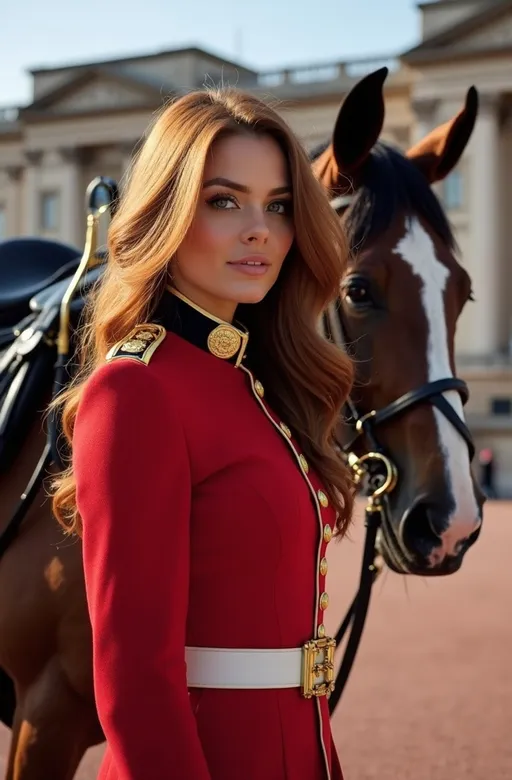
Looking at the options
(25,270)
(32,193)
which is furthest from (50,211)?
(25,270)

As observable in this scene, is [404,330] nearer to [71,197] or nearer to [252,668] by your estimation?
[252,668]

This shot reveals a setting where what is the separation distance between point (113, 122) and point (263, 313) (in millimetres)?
38541

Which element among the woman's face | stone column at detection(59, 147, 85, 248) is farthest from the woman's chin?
stone column at detection(59, 147, 85, 248)

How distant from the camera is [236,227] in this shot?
169 centimetres

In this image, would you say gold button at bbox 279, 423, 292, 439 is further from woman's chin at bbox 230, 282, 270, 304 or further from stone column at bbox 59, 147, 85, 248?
stone column at bbox 59, 147, 85, 248

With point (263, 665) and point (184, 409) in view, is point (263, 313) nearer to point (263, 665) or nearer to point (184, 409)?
point (184, 409)

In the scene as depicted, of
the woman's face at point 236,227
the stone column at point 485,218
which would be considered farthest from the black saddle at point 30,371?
the stone column at point 485,218

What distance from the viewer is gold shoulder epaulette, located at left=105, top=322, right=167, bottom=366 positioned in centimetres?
160

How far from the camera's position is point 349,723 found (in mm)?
5973

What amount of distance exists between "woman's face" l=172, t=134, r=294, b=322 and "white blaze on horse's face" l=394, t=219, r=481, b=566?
666 millimetres

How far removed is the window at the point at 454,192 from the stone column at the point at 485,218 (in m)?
0.36

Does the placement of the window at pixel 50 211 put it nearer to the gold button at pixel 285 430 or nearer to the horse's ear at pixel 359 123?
the horse's ear at pixel 359 123

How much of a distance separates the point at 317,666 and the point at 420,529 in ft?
2.13

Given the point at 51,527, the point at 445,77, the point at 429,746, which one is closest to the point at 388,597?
the point at 429,746
